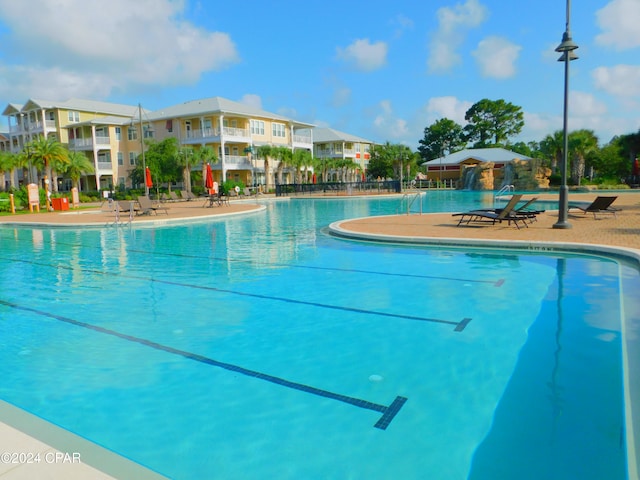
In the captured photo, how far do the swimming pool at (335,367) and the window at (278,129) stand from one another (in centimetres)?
4759

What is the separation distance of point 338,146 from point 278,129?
56.7 ft

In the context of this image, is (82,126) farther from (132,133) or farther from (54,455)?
(54,455)

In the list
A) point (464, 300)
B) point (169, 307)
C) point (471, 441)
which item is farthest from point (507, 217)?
point (471, 441)

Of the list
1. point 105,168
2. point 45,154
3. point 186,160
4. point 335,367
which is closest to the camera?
point 335,367

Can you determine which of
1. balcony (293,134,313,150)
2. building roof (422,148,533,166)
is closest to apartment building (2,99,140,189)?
balcony (293,134,313,150)

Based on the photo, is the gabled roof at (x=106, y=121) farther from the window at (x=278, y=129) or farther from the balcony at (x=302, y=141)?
the balcony at (x=302, y=141)

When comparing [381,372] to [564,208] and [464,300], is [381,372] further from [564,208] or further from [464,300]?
[564,208]

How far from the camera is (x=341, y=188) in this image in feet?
155

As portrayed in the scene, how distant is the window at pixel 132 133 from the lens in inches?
2154

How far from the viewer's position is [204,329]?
662 centimetres

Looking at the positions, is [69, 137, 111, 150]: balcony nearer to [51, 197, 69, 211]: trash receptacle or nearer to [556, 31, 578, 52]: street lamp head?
[51, 197, 69, 211]: trash receptacle

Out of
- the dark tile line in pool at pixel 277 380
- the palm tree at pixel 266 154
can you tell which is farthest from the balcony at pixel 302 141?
the dark tile line in pool at pixel 277 380

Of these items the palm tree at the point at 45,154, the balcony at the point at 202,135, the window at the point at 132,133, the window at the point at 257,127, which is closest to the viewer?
the palm tree at the point at 45,154

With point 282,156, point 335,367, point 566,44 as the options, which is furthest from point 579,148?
point 335,367
